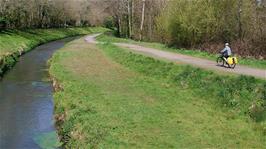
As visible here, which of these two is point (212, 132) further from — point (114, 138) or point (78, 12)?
point (78, 12)

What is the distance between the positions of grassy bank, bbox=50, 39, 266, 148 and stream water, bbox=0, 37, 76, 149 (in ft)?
3.22

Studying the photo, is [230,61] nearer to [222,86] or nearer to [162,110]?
[222,86]

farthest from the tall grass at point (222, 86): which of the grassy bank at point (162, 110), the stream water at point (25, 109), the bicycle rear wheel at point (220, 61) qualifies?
the stream water at point (25, 109)

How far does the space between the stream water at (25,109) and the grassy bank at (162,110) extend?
0.98 meters

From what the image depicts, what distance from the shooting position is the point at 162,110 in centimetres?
2188

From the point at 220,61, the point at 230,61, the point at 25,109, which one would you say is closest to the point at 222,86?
the point at 230,61

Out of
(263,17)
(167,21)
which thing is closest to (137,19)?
(167,21)

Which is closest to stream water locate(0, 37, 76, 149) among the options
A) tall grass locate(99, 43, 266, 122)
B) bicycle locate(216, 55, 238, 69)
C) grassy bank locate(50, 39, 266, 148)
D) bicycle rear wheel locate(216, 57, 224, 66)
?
grassy bank locate(50, 39, 266, 148)

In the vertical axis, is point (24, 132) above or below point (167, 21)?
below

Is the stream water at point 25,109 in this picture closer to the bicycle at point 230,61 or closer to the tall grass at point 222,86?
the tall grass at point 222,86

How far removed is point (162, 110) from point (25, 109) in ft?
29.3

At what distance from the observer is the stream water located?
66.8 ft

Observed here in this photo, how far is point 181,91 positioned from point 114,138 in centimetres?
1032

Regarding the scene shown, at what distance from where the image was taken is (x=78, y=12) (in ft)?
495
